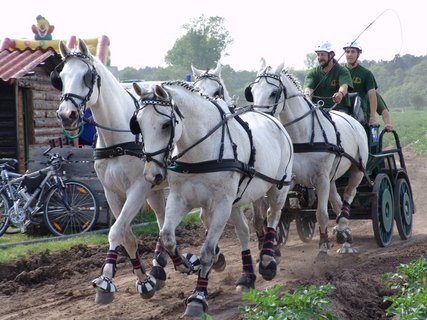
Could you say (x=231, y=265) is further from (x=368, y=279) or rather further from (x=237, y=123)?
(x=237, y=123)

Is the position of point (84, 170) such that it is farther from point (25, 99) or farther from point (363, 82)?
point (363, 82)

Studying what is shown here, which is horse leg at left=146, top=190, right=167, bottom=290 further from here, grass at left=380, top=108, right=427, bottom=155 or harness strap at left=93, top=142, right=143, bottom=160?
grass at left=380, top=108, right=427, bottom=155

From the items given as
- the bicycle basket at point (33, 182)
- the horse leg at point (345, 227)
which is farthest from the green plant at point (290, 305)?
the bicycle basket at point (33, 182)

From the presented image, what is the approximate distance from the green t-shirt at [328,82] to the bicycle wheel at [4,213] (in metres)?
4.60

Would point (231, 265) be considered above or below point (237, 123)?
below

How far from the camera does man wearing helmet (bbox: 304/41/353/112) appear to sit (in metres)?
11.2

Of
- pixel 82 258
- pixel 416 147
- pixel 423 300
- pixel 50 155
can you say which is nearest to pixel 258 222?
pixel 82 258

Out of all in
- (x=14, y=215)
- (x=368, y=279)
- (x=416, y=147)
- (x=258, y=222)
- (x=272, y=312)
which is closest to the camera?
(x=272, y=312)

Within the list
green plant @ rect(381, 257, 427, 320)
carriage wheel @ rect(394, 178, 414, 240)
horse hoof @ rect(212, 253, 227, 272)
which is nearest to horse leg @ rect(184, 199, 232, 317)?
green plant @ rect(381, 257, 427, 320)

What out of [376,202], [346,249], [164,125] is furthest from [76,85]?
[376,202]

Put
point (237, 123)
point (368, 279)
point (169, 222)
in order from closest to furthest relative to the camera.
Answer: point (169, 222), point (237, 123), point (368, 279)

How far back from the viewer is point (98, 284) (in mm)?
7555

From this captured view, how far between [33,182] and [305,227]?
4.00m

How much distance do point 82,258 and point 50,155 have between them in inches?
105
